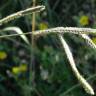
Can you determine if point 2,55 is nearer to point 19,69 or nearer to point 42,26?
point 19,69

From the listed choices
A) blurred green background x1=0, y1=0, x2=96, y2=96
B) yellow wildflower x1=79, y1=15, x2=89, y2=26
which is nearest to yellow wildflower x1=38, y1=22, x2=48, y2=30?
blurred green background x1=0, y1=0, x2=96, y2=96

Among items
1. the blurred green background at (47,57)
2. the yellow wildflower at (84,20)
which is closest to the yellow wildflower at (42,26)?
the blurred green background at (47,57)

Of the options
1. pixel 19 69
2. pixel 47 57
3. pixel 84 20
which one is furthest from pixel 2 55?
pixel 84 20

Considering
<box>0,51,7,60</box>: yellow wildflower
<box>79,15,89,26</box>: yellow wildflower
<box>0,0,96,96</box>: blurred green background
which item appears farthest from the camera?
<box>79,15,89,26</box>: yellow wildflower

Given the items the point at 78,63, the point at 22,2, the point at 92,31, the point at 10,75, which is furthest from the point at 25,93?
the point at 92,31

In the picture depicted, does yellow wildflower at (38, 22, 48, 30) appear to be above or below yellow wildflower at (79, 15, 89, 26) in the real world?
above

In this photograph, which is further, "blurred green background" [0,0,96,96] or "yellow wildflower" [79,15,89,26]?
"yellow wildflower" [79,15,89,26]

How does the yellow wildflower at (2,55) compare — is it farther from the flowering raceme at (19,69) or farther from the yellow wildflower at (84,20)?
the yellow wildflower at (84,20)

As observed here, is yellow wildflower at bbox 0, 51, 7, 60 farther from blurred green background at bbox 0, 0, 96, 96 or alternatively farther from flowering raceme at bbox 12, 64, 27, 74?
flowering raceme at bbox 12, 64, 27, 74
